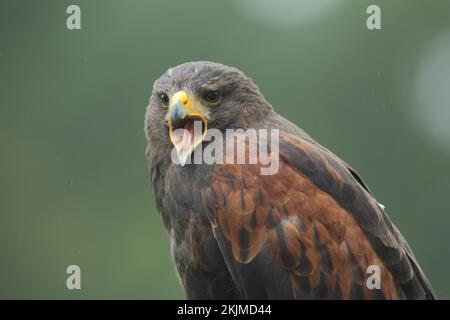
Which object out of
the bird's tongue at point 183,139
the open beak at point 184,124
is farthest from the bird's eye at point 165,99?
the bird's tongue at point 183,139

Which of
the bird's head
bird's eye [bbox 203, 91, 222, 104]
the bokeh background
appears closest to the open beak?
the bird's head

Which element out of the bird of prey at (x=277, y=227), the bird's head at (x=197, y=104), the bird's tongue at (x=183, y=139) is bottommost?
the bird of prey at (x=277, y=227)

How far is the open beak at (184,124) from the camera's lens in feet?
14.8

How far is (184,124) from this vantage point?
4633 mm

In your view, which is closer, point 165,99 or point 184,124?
point 184,124

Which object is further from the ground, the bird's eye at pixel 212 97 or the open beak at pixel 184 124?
the bird's eye at pixel 212 97

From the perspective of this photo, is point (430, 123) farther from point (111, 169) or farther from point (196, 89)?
point (196, 89)

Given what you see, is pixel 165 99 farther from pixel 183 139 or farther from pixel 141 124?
pixel 141 124

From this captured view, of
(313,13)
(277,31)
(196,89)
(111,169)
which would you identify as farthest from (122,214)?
(196,89)

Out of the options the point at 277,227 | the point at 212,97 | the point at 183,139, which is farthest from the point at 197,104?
the point at 277,227

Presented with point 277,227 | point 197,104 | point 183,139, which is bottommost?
point 277,227

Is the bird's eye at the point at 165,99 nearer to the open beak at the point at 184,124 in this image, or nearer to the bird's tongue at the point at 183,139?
the open beak at the point at 184,124

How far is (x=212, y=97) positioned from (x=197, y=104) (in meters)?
0.14
